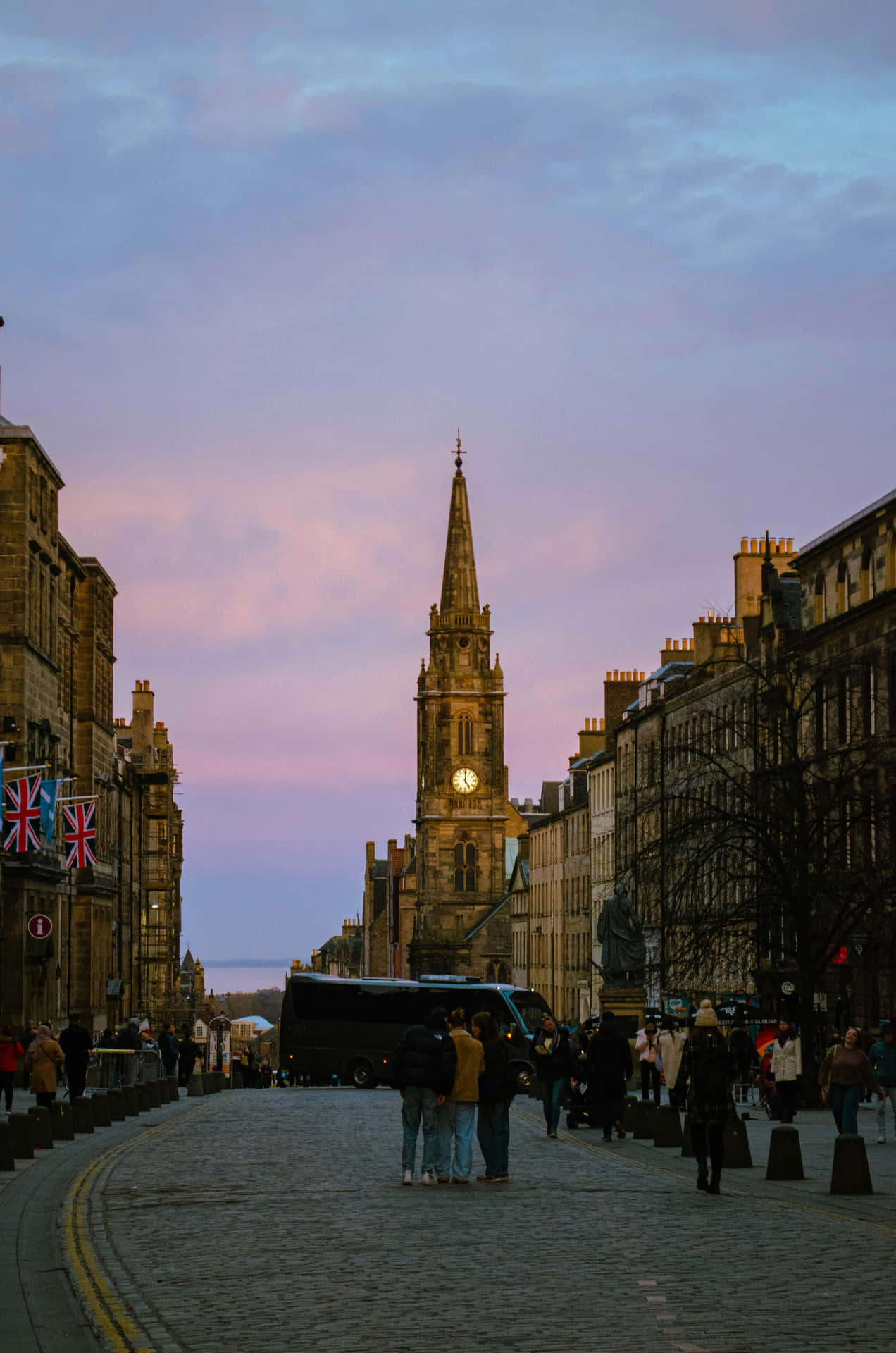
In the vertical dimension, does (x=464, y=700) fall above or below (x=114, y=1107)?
above

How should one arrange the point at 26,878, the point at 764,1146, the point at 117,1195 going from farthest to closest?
the point at 26,878, the point at 764,1146, the point at 117,1195

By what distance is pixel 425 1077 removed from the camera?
2280 cm

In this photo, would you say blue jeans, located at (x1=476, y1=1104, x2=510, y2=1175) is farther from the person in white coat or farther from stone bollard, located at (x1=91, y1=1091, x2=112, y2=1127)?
stone bollard, located at (x1=91, y1=1091, x2=112, y2=1127)

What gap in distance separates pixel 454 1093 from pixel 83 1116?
12039mm

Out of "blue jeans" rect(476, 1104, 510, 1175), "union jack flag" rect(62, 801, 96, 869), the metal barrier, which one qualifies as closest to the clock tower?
the metal barrier

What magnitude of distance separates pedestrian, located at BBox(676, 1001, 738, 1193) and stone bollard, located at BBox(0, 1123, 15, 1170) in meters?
7.81

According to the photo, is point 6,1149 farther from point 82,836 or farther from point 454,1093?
point 82,836

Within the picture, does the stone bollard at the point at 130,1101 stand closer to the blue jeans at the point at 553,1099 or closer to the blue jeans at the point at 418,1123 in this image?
the blue jeans at the point at 553,1099

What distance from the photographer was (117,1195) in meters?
22.0

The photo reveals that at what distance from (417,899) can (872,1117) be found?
130 m

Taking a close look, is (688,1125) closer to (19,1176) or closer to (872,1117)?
(19,1176)

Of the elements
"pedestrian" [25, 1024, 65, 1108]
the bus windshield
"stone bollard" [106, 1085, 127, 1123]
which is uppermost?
the bus windshield

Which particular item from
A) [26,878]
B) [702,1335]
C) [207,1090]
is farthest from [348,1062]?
[702,1335]

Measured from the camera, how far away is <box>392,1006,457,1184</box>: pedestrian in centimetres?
2281
